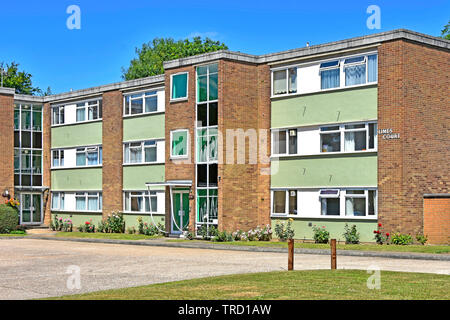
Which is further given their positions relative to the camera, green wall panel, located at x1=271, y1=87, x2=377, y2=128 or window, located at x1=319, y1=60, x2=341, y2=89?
window, located at x1=319, y1=60, x2=341, y2=89

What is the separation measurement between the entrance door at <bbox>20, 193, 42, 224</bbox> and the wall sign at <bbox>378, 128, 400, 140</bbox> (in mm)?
26423

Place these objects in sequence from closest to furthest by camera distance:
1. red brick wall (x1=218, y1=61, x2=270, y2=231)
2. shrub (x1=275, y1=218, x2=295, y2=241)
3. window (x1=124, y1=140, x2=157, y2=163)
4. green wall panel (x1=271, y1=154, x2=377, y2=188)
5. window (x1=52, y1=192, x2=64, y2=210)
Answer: green wall panel (x1=271, y1=154, x2=377, y2=188) → shrub (x1=275, y1=218, x2=295, y2=241) → red brick wall (x1=218, y1=61, x2=270, y2=231) → window (x1=124, y1=140, x2=157, y2=163) → window (x1=52, y1=192, x2=64, y2=210)

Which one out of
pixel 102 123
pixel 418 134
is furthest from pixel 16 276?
pixel 102 123

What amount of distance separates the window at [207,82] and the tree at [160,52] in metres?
32.0

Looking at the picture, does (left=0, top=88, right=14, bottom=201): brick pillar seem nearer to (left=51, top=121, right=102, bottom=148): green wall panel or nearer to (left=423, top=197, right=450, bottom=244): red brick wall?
(left=51, top=121, right=102, bottom=148): green wall panel

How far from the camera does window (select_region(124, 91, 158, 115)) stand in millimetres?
39031

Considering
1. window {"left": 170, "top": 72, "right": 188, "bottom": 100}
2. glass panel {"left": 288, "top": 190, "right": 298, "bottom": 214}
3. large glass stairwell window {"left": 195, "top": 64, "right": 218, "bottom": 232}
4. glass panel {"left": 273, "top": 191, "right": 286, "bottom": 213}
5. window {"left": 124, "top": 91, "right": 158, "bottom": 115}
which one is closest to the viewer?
glass panel {"left": 288, "top": 190, "right": 298, "bottom": 214}

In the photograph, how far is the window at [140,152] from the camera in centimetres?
3913

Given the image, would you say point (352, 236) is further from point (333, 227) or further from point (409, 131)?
point (409, 131)

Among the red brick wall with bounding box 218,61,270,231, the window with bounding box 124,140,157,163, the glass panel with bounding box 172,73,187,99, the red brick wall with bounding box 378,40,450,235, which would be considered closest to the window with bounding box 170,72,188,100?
the glass panel with bounding box 172,73,187,99

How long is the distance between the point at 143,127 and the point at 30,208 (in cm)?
1207

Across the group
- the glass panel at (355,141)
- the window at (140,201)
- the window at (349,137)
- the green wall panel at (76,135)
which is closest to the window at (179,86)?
the window at (140,201)

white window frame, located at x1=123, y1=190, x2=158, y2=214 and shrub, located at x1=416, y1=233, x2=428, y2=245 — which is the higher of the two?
white window frame, located at x1=123, y1=190, x2=158, y2=214
